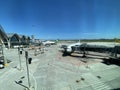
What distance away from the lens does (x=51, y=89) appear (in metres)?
12.2

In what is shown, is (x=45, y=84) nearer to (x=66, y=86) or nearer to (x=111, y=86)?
(x=66, y=86)

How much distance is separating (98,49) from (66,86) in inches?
958

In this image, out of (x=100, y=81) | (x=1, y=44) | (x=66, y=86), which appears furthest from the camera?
(x=1, y=44)

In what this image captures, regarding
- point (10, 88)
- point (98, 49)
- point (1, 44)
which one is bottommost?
point (10, 88)

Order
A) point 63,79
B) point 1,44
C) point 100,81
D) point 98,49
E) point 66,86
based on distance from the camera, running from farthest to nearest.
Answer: point 98,49
point 1,44
point 63,79
point 100,81
point 66,86

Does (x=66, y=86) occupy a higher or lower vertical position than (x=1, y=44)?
lower

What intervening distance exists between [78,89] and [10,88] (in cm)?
793

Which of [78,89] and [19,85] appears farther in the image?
[19,85]

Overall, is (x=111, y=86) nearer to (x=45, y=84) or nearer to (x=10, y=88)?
(x=45, y=84)

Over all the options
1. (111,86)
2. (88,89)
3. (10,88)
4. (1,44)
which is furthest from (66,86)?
(1,44)

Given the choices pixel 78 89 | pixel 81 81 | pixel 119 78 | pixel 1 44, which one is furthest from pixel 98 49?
pixel 1 44

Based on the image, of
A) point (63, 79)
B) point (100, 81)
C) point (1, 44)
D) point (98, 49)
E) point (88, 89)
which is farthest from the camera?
point (98, 49)

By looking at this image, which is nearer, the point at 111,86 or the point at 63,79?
the point at 111,86

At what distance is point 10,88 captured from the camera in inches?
508
